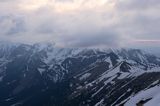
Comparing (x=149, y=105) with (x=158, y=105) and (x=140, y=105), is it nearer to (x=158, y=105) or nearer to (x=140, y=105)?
(x=158, y=105)

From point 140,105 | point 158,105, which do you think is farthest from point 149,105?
point 140,105

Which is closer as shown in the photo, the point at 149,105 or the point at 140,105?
the point at 140,105

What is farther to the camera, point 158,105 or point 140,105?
point 158,105
